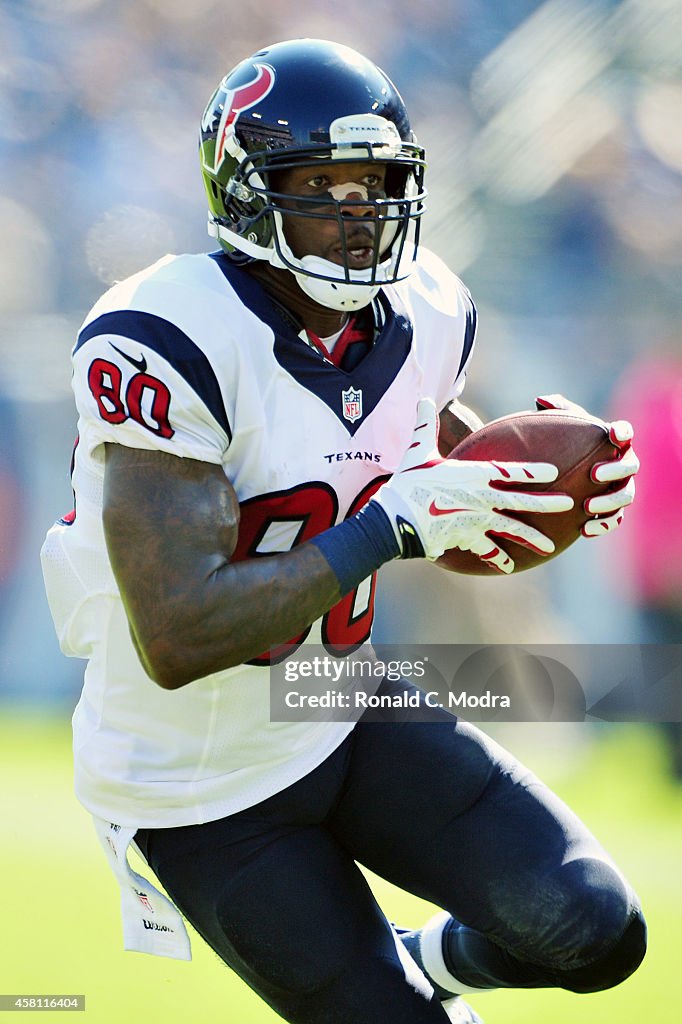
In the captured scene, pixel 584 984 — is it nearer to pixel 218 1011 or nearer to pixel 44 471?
pixel 218 1011

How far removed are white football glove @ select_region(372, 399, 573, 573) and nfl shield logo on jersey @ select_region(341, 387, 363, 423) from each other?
18 cm

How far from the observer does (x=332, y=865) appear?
1786mm

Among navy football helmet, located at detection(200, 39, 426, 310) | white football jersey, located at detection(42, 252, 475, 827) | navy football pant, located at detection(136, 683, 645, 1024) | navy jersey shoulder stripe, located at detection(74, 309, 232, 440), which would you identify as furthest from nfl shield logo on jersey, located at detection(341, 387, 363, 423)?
navy football pant, located at detection(136, 683, 645, 1024)

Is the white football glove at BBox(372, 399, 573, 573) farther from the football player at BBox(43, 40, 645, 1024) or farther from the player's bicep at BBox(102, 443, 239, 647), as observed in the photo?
the player's bicep at BBox(102, 443, 239, 647)

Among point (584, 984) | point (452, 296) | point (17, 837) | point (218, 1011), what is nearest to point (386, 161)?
point (452, 296)

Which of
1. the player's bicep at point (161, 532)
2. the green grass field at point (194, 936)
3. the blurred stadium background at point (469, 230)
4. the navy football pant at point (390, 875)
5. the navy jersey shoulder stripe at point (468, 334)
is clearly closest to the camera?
the player's bicep at point (161, 532)

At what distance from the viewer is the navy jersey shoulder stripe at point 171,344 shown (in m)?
1.67

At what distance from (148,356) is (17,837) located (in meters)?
2.16

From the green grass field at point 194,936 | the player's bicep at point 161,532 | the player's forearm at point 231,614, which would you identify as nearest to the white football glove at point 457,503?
the player's forearm at point 231,614

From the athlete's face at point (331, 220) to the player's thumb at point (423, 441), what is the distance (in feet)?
0.79

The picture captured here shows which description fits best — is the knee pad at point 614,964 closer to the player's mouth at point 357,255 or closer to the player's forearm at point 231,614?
the player's forearm at point 231,614

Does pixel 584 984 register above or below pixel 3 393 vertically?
above

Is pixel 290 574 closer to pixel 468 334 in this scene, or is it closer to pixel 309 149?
pixel 309 149
